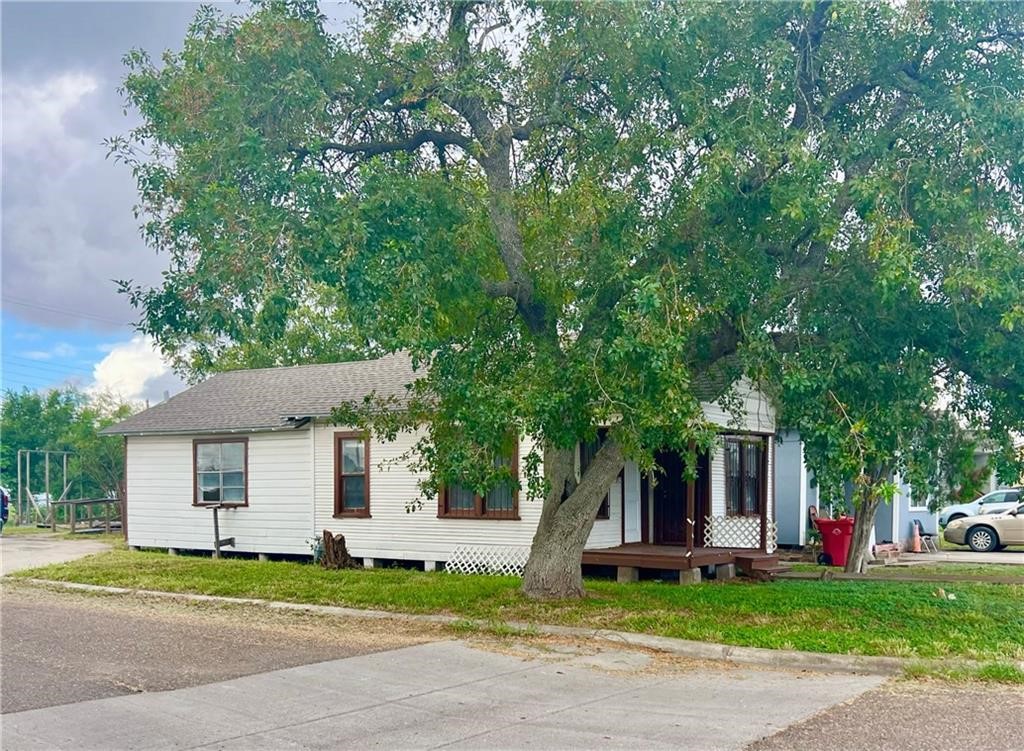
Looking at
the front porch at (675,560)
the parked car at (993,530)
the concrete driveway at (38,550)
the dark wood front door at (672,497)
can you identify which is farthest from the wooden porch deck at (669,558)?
the concrete driveway at (38,550)

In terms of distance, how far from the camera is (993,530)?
24781 millimetres

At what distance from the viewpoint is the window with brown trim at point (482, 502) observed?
16781mm

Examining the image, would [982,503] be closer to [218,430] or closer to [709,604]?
[709,604]

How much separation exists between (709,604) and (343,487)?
27.2ft

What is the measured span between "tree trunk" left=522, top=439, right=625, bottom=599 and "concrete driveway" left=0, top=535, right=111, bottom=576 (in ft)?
34.3

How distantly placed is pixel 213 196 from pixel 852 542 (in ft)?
39.2

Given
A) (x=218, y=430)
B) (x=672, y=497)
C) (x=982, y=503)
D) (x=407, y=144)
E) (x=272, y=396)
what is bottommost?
(x=982, y=503)

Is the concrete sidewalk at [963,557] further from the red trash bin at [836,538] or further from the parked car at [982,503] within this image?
the parked car at [982,503]

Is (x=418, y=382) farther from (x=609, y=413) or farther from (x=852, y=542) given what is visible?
(x=852, y=542)

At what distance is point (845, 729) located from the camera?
7.45 metres

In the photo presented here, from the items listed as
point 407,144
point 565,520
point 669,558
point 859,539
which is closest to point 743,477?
point 859,539

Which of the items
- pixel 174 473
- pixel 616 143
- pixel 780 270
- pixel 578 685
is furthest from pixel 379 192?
pixel 174 473

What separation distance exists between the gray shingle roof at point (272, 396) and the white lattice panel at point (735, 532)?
5934mm

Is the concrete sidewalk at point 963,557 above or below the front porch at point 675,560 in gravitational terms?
below
